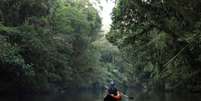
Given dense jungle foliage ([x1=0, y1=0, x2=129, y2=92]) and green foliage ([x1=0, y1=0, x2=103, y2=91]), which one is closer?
green foliage ([x1=0, y1=0, x2=103, y2=91])

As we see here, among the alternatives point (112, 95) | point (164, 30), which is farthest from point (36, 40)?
point (112, 95)

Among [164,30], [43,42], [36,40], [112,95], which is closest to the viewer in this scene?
[112,95]

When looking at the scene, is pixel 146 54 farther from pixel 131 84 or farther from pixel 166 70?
pixel 131 84

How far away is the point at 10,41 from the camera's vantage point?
29000mm

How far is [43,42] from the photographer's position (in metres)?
32.5

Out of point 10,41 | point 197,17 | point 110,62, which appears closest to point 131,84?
point 110,62

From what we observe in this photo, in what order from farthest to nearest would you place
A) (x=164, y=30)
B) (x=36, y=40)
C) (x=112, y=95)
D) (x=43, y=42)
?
(x=43, y=42), (x=36, y=40), (x=164, y=30), (x=112, y=95)

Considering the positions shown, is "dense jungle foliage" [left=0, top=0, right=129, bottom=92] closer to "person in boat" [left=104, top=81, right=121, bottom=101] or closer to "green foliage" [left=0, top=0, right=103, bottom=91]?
"green foliage" [left=0, top=0, right=103, bottom=91]

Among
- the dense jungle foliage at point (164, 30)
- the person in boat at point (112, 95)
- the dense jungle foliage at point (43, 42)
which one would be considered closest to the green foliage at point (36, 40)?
the dense jungle foliage at point (43, 42)

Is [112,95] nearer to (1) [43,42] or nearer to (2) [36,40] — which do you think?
(2) [36,40]

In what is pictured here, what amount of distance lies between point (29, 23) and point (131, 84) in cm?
4714

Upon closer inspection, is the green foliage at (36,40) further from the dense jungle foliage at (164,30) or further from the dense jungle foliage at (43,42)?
the dense jungle foliage at (164,30)

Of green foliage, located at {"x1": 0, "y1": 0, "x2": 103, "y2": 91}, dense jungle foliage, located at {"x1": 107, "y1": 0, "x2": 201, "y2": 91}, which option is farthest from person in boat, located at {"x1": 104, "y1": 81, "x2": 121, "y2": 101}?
green foliage, located at {"x1": 0, "y1": 0, "x2": 103, "y2": 91}

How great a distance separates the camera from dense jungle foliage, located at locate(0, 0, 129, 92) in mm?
28734
